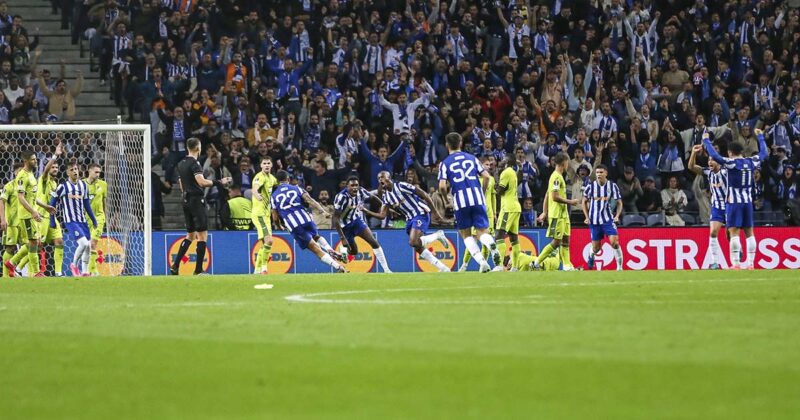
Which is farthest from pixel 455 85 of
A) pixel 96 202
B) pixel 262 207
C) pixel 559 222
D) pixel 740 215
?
pixel 740 215

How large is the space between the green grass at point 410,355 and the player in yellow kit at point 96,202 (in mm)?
11014

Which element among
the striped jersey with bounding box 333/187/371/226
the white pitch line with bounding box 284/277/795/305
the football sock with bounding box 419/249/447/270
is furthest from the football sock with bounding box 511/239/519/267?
the white pitch line with bounding box 284/277/795/305

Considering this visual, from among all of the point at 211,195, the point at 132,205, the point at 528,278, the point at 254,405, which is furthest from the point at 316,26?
the point at 254,405

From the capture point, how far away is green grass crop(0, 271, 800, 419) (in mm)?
5809

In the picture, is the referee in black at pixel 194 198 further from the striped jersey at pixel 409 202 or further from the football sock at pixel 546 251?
the football sock at pixel 546 251

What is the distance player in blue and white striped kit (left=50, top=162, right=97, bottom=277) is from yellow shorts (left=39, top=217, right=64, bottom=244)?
82 mm

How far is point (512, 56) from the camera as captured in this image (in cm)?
2959

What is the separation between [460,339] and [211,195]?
1920 cm

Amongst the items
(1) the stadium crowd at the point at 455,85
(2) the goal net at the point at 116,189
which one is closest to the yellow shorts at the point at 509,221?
(1) the stadium crowd at the point at 455,85

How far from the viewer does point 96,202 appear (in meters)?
24.0

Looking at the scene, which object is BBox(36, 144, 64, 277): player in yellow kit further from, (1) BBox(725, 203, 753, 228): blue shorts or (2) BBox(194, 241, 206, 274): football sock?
(1) BBox(725, 203, 753, 228): blue shorts

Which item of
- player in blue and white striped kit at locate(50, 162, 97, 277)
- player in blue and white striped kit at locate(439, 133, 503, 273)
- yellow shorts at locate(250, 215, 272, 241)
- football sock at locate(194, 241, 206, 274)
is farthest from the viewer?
player in blue and white striped kit at locate(50, 162, 97, 277)

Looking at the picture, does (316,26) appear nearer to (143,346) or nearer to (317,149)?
(317,149)

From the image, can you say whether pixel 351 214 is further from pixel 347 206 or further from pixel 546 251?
pixel 546 251
